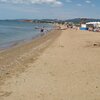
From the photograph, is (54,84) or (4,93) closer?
(4,93)

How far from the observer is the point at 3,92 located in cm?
927

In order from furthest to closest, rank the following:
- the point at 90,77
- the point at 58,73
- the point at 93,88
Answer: the point at 58,73 → the point at 90,77 → the point at 93,88

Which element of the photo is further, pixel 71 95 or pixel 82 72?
pixel 82 72

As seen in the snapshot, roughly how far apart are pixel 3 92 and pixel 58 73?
3.75 metres

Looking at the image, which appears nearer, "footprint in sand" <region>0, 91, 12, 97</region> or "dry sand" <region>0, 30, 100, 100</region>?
"dry sand" <region>0, 30, 100, 100</region>

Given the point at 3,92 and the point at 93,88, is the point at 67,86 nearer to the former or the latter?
the point at 93,88

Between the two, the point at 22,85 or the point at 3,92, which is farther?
the point at 22,85

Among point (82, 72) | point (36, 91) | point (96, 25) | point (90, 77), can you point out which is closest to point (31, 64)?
point (82, 72)

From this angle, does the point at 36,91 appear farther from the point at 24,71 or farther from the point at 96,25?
the point at 96,25

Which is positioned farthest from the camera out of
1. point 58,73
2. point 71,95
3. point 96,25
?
point 96,25

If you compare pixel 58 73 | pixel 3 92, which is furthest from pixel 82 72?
pixel 3 92

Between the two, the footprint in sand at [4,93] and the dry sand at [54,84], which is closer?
the dry sand at [54,84]

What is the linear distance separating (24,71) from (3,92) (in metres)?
3.63

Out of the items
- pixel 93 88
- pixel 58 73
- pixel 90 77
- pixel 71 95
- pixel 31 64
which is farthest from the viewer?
pixel 31 64
